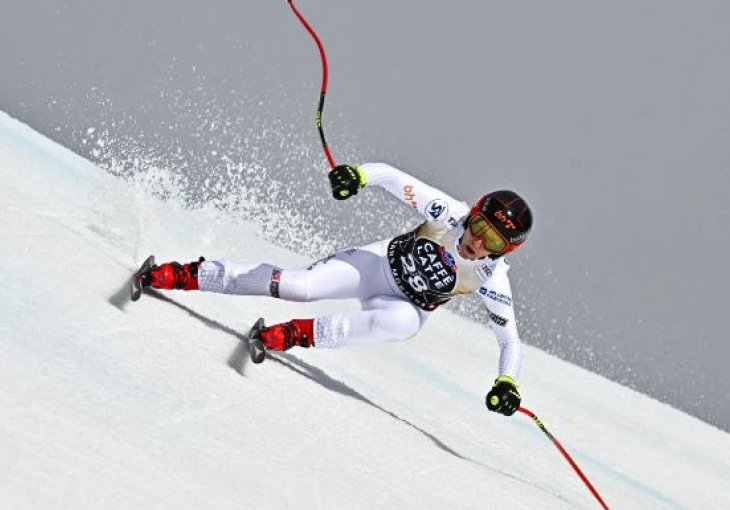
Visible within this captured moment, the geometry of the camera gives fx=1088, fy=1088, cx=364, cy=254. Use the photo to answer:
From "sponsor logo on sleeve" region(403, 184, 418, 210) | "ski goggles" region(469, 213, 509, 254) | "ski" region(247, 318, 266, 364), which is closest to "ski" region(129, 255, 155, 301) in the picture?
"ski" region(247, 318, 266, 364)

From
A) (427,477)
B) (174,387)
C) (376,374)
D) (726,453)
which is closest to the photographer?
(174,387)

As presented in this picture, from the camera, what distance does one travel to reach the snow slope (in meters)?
3.12

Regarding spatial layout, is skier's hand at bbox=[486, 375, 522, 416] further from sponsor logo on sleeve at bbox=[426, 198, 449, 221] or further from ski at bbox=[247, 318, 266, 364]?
ski at bbox=[247, 318, 266, 364]

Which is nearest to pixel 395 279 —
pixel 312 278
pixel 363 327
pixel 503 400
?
pixel 363 327

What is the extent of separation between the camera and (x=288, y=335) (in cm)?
483

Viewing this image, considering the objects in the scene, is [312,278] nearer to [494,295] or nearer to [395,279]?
[395,279]

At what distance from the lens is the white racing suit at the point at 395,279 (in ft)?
16.1

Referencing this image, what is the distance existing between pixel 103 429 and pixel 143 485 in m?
0.31

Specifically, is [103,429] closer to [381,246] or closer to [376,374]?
[381,246]

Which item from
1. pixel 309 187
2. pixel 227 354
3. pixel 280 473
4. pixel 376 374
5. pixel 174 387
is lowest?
pixel 280 473

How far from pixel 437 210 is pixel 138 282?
139 cm

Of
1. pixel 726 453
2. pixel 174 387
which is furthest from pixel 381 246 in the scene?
pixel 726 453

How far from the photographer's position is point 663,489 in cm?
663

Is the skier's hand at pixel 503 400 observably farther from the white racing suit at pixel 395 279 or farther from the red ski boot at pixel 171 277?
the red ski boot at pixel 171 277
